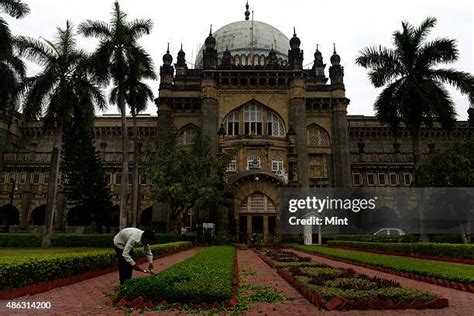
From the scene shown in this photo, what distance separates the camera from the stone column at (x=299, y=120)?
42.6 metres

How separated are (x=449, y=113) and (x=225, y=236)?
65.1ft

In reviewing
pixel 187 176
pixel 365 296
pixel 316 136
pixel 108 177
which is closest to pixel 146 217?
pixel 108 177

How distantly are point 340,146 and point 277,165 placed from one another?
794 centimetres

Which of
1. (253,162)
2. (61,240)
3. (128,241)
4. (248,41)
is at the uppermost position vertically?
(248,41)

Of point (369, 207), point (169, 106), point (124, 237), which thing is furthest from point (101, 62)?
point (369, 207)

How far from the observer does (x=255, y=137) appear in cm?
4244

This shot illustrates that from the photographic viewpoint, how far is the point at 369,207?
149 feet

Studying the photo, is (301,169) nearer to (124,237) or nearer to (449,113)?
(449,113)

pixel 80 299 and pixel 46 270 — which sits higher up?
pixel 46 270

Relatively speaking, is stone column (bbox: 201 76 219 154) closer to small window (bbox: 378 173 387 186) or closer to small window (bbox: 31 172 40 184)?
small window (bbox: 378 173 387 186)

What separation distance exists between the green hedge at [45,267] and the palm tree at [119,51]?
15.9 meters

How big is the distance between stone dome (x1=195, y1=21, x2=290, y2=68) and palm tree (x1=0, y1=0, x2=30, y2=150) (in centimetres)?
3041

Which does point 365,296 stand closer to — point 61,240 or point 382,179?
point 61,240

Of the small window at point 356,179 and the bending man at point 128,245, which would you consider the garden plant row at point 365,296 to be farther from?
the small window at point 356,179
